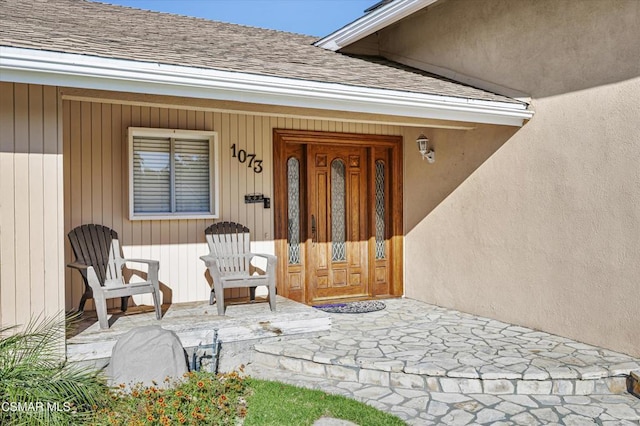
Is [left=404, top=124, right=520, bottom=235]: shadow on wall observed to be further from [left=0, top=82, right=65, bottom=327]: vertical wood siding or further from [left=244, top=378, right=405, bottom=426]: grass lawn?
[left=0, top=82, right=65, bottom=327]: vertical wood siding

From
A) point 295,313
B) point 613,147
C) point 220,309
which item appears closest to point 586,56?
point 613,147

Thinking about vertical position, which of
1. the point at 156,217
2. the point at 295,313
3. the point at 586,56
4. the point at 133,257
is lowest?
the point at 295,313

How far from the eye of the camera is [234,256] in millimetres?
6215

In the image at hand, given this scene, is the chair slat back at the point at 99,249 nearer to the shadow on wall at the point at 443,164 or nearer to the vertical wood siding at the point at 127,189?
the vertical wood siding at the point at 127,189

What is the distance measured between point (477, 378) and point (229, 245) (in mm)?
3103

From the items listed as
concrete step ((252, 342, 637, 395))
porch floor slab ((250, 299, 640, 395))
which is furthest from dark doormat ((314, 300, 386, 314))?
concrete step ((252, 342, 637, 395))

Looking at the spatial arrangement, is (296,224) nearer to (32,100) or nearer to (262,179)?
(262,179)

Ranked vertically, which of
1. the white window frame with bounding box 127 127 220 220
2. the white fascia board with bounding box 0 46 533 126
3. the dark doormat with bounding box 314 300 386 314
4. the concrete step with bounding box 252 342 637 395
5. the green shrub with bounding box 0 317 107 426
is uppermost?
the white fascia board with bounding box 0 46 533 126

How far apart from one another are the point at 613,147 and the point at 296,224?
12.7ft

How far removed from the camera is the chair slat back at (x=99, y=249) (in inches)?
213

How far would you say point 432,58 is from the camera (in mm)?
7281

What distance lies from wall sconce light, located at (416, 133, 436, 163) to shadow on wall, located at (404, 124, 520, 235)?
7 cm

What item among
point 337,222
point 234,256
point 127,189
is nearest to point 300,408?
point 234,256

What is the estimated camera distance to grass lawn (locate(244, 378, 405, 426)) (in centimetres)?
378
